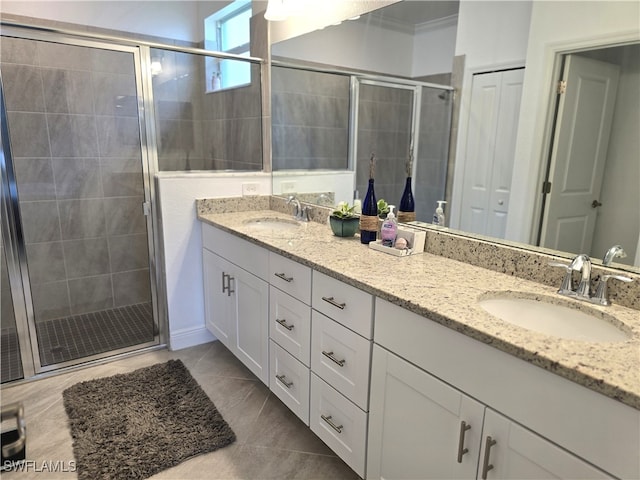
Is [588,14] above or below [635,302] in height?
above

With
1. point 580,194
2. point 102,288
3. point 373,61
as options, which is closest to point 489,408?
point 580,194

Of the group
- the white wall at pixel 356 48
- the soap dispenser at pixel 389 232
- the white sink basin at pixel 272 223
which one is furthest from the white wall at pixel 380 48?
the white sink basin at pixel 272 223

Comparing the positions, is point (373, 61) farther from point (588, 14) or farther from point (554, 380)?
point (554, 380)

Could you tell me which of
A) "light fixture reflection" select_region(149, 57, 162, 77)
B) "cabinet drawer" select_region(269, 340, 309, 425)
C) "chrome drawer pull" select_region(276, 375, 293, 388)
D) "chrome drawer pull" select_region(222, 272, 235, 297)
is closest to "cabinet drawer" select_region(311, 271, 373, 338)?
"cabinet drawer" select_region(269, 340, 309, 425)

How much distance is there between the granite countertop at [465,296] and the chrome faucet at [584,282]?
4 cm

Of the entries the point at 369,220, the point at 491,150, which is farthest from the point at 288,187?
the point at 491,150

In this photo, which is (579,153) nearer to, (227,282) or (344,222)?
(344,222)

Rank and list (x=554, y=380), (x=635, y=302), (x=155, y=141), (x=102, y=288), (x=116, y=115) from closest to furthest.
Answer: (x=554, y=380) < (x=635, y=302) < (x=155, y=141) < (x=116, y=115) < (x=102, y=288)

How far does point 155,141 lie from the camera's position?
246 centimetres

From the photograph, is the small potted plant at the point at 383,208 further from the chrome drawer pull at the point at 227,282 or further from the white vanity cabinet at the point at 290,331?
the chrome drawer pull at the point at 227,282

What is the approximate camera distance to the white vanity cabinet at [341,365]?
1414mm

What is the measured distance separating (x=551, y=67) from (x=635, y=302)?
82cm

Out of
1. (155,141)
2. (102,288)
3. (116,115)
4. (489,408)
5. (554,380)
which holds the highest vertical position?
(116,115)

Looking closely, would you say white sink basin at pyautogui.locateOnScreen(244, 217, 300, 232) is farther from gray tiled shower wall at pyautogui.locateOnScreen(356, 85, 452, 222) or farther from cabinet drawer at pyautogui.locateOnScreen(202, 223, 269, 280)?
gray tiled shower wall at pyautogui.locateOnScreen(356, 85, 452, 222)
